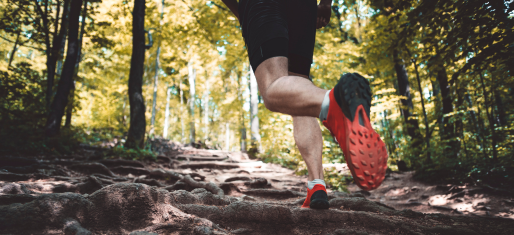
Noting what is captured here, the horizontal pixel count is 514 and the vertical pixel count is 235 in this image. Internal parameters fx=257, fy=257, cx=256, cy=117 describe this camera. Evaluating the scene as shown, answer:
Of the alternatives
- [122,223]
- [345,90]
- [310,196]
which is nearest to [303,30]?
[345,90]

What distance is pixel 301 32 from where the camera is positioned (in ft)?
5.94

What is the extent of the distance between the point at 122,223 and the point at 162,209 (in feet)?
0.72

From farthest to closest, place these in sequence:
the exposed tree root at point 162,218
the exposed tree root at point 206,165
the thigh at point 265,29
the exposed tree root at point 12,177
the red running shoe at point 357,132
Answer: the exposed tree root at point 206,165 → the exposed tree root at point 12,177 → the thigh at point 265,29 → the exposed tree root at point 162,218 → the red running shoe at point 357,132

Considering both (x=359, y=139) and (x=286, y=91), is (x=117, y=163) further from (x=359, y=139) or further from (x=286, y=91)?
(x=359, y=139)

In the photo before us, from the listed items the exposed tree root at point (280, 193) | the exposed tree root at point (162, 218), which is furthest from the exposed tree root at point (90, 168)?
the exposed tree root at point (162, 218)

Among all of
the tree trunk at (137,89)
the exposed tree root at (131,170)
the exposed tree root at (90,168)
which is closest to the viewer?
the exposed tree root at (90,168)

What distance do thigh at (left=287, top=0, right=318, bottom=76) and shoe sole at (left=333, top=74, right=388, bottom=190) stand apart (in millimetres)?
747

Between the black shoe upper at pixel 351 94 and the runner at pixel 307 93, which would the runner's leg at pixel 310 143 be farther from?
the black shoe upper at pixel 351 94

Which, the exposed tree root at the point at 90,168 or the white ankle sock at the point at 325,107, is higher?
the white ankle sock at the point at 325,107

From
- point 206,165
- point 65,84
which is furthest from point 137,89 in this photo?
point 206,165

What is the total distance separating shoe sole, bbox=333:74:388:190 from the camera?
3.61ft

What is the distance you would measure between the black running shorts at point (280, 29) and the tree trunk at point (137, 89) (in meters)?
6.40

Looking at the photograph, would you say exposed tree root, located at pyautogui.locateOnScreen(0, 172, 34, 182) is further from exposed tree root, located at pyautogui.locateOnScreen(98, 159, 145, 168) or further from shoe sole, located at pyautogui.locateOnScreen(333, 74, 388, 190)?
shoe sole, located at pyautogui.locateOnScreen(333, 74, 388, 190)

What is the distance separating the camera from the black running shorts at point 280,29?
4.86ft
